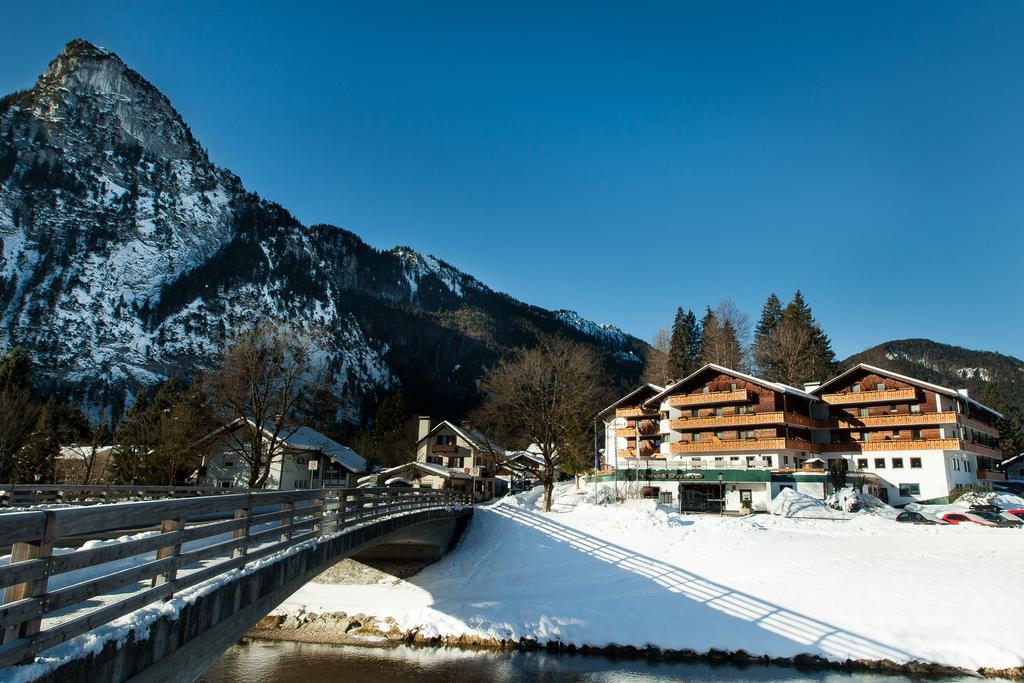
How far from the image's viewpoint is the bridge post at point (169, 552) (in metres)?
6.98

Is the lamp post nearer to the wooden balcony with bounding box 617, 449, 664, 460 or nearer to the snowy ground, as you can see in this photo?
the snowy ground

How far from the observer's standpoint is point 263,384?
35656mm

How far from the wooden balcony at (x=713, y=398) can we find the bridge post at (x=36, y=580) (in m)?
55.5

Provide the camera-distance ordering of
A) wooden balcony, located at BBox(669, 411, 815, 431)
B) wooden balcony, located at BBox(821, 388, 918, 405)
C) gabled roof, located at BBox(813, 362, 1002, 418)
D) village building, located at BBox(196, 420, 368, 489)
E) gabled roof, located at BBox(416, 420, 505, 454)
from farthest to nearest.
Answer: gabled roof, located at BBox(416, 420, 505, 454) → wooden balcony, located at BBox(821, 388, 918, 405) → wooden balcony, located at BBox(669, 411, 815, 431) → gabled roof, located at BBox(813, 362, 1002, 418) → village building, located at BBox(196, 420, 368, 489)

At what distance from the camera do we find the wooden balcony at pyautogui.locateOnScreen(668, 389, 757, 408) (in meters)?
54.6

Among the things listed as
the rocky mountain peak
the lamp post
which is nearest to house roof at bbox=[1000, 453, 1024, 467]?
the lamp post

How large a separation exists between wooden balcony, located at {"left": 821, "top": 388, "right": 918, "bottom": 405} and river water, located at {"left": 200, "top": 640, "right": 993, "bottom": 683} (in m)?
40.2

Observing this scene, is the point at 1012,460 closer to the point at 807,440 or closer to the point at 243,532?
the point at 807,440

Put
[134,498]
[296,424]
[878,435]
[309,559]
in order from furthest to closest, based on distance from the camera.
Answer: [878,435]
[296,424]
[134,498]
[309,559]

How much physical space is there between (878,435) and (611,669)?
4470cm

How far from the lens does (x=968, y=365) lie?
170 meters

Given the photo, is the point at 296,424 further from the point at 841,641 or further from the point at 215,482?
the point at 841,641

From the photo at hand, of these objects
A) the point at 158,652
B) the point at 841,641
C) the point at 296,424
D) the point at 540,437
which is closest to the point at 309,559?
the point at 158,652

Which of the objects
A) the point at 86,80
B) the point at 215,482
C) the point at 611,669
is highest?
the point at 86,80
